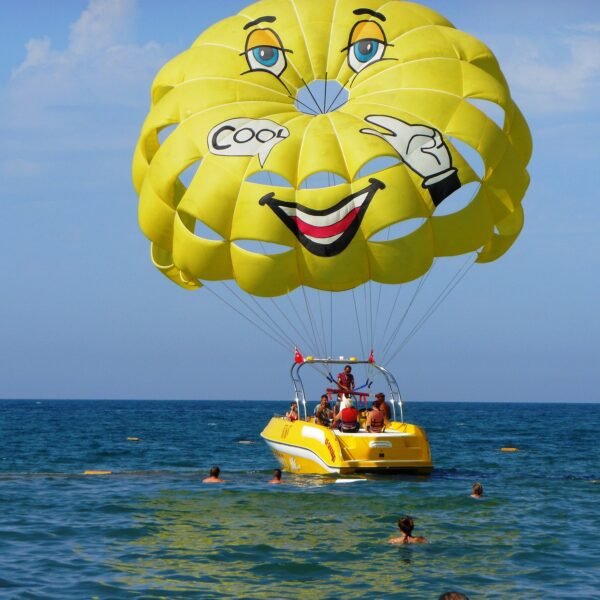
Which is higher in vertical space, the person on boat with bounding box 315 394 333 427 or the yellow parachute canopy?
the yellow parachute canopy

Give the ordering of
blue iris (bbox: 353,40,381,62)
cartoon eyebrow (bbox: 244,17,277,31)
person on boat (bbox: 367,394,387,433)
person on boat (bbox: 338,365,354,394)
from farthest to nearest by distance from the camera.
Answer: person on boat (bbox: 338,365,354,394) → person on boat (bbox: 367,394,387,433) → cartoon eyebrow (bbox: 244,17,277,31) → blue iris (bbox: 353,40,381,62)

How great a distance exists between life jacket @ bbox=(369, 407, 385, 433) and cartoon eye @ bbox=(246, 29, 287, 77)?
7.56 metres

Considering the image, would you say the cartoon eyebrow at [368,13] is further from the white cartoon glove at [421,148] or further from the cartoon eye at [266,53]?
the white cartoon glove at [421,148]

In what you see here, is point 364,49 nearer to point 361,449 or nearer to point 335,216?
point 335,216

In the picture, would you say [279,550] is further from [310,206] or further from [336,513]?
[310,206]

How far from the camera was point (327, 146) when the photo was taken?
21.2 metres

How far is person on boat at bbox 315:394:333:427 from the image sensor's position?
81.5ft

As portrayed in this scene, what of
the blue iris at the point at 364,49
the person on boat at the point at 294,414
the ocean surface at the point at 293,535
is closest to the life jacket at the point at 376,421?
the ocean surface at the point at 293,535

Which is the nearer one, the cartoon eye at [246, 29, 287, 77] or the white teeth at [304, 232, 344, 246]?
the white teeth at [304, 232, 344, 246]

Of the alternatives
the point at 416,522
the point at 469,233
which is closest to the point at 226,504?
the point at 416,522

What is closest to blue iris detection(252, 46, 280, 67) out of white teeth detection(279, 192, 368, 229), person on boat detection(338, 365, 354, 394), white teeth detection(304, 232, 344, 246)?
white teeth detection(279, 192, 368, 229)

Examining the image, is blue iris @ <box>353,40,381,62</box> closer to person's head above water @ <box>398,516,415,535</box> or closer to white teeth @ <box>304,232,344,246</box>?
white teeth @ <box>304,232,344,246</box>

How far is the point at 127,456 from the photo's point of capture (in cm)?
3900

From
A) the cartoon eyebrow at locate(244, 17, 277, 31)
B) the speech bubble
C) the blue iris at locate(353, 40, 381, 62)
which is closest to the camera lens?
the speech bubble
